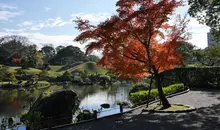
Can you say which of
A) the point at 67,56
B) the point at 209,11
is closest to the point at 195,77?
the point at 209,11

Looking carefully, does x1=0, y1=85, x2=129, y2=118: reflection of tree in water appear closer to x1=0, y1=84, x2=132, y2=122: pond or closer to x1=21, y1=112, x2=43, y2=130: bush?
x1=0, y1=84, x2=132, y2=122: pond

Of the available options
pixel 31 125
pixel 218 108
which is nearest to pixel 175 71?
pixel 218 108

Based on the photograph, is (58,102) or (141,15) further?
(58,102)

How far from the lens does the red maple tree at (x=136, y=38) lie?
37.9 ft

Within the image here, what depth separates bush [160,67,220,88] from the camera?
871 inches

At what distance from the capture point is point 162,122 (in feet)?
31.9

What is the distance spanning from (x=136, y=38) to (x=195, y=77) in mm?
13222

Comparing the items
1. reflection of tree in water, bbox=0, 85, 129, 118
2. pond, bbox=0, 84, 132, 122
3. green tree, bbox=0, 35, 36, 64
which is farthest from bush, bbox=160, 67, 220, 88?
green tree, bbox=0, 35, 36, 64

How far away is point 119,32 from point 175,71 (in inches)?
542

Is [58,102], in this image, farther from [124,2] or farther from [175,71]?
[175,71]

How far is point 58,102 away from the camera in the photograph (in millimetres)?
12383

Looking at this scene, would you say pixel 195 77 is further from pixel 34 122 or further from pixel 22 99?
pixel 22 99

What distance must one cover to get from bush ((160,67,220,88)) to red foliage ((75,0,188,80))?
11133mm

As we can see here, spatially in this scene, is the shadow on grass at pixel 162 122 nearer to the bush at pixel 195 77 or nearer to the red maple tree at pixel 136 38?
the red maple tree at pixel 136 38
